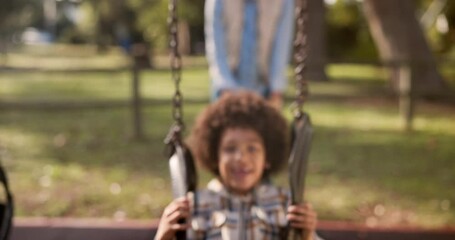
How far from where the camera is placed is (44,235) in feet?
11.0

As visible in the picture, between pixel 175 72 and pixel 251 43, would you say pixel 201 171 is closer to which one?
pixel 251 43

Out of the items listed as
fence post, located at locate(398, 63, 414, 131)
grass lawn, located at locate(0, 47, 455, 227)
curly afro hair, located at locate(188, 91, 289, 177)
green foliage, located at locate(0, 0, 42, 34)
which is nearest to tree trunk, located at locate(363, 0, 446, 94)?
grass lawn, located at locate(0, 47, 455, 227)

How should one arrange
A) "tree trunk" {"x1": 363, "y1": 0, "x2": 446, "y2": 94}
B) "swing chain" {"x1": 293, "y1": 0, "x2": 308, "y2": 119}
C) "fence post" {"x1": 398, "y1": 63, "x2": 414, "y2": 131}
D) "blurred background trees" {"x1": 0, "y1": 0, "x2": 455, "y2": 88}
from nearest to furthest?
"swing chain" {"x1": 293, "y1": 0, "x2": 308, "y2": 119}, "fence post" {"x1": 398, "y1": 63, "x2": 414, "y2": 131}, "tree trunk" {"x1": 363, "y1": 0, "x2": 446, "y2": 94}, "blurred background trees" {"x1": 0, "y1": 0, "x2": 455, "y2": 88}

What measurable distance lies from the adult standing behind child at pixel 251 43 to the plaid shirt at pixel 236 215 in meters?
0.91

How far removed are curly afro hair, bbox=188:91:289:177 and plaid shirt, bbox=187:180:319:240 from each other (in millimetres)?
162

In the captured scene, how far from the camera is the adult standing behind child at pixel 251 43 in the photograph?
10.3 ft

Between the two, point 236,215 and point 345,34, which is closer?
point 236,215

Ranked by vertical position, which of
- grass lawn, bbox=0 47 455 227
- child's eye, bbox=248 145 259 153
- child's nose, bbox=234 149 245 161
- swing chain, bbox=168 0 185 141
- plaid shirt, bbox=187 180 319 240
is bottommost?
grass lawn, bbox=0 47 455 227

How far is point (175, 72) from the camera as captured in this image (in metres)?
2.45

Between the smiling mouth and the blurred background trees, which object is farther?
the blurred background trees

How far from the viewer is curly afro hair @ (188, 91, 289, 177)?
233 centimetres

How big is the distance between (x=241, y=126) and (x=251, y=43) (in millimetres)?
941

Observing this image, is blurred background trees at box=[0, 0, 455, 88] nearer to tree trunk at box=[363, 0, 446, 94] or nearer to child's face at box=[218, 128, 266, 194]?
tree trunk at box=[363, 0, 446, 94]

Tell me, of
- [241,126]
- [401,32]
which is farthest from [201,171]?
[401,32]
